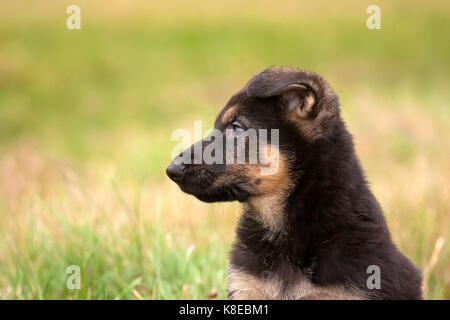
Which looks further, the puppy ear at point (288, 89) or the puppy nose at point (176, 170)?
the puppy nose at point (176, 170)

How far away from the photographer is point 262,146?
4.57m

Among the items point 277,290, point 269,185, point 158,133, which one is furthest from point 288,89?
point 158,133

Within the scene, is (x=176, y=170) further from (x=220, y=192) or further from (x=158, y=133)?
(x=158, y=133)

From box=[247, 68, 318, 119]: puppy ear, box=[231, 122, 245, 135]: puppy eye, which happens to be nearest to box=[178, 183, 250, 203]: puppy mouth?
box=[231, 122, 245, 135]: puppy eye

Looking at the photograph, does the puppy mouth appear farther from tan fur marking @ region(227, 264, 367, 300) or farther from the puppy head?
tan fur marking @ region(227, 264, 367, 300)

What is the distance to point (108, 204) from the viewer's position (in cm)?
722

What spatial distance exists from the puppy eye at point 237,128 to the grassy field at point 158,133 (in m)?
1.11

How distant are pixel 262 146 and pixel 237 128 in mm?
259

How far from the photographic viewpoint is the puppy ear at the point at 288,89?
14.0 feet

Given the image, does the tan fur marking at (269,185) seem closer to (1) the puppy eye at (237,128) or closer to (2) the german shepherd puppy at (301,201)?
(2) the german shepherd puppy at (301,201)

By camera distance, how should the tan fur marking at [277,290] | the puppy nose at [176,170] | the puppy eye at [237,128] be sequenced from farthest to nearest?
1. the puppy eye at [237,128]
2. the puppy nose at [176,170]
3. the tan fur marking at [277,290]

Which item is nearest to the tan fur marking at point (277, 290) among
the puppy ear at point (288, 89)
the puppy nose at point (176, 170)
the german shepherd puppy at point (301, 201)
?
the german shepherd puppy at point (301, 201)

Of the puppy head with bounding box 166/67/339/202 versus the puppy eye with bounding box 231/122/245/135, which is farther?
the puppy eye with bounding box 231/122/245/135

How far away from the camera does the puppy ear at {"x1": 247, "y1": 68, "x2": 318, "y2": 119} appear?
168 inches
